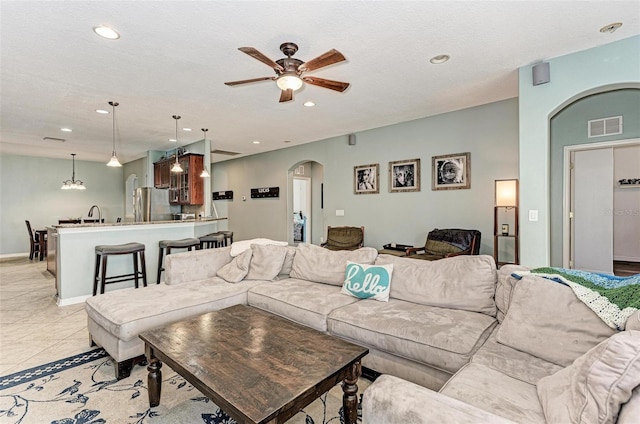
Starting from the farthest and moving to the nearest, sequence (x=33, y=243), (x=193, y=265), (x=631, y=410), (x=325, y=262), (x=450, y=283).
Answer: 1. (x=33, y=243)
2. (x=193, y=265)
3. (x=325, y=262)
4. (x=450, y=283)
5. (x=631, y=410)

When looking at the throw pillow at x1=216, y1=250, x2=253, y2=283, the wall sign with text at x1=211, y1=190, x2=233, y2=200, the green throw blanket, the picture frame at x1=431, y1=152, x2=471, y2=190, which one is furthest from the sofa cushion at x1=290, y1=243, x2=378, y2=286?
the wall sign with text at x1=211, y1=190, x2=233, y2=200

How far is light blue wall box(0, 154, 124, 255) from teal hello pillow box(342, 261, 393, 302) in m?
9.53

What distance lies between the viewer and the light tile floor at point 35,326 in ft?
8.64

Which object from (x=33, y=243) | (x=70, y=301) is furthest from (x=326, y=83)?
(x=33, y=243)

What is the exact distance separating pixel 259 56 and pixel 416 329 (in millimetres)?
2194

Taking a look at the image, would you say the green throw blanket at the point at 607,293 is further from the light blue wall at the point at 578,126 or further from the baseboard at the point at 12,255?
the baseboard at the point at 12,255

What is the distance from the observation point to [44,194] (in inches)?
335

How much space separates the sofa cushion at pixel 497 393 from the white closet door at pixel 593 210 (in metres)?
4.79

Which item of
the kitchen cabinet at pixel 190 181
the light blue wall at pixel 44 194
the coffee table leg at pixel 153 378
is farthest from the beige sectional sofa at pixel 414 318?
the light blue wall at pixel 44 194

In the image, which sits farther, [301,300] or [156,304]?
[301,300]

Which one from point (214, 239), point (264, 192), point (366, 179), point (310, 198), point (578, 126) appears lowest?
point (214, 239)

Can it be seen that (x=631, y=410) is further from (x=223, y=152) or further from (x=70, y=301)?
(x=223, y=152)

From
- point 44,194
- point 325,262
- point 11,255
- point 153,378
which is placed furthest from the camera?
point 44,194

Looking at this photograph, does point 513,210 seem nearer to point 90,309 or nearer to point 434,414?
point 434,414
